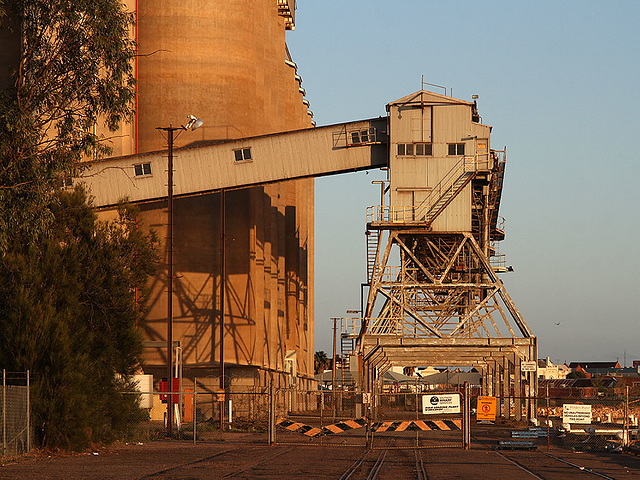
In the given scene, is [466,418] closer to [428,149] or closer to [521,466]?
[521,466]

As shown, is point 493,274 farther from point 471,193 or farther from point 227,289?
point 227,289

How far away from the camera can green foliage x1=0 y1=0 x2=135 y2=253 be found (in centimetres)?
2455

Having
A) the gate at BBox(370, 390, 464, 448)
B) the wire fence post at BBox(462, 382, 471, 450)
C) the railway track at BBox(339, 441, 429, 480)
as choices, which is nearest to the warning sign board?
the gate at BBox(370, 390, 464, 448)

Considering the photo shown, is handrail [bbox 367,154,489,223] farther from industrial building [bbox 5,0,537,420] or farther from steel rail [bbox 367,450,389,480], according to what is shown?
steel rail [bbox 367,450,389,480]

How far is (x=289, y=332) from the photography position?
77.9 metres

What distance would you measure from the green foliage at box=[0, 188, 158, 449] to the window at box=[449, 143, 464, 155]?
20345mm

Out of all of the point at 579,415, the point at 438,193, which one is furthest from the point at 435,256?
the point at 579,415

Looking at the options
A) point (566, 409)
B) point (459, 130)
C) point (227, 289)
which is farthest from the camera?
point (227, 289)

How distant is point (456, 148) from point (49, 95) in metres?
26.9

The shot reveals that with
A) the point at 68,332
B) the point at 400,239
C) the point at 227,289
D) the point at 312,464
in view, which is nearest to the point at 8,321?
the point at 68,332

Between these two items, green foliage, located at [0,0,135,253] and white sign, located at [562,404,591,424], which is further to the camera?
white sign, located at [562,404,591,424]

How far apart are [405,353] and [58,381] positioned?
2482 centimetres

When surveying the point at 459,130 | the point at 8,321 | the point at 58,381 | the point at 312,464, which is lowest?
the point at 312,464

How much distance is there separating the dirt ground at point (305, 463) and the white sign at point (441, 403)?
140cm
